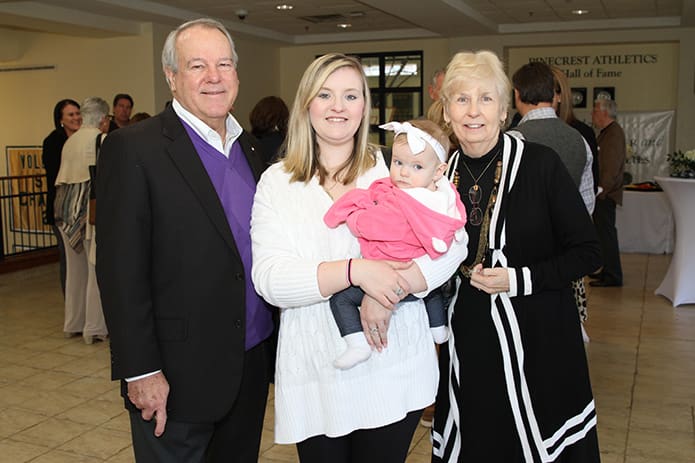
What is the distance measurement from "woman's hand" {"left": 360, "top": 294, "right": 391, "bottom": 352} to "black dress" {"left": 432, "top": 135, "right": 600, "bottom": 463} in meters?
0.53

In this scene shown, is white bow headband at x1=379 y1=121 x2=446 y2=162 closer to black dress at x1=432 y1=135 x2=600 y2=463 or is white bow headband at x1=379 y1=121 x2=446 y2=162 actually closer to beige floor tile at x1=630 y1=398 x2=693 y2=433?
black dress at x1=432 y1=135 x2=600 y2=463

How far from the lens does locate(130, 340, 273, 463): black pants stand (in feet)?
7.15

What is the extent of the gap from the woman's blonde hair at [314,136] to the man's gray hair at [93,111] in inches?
165

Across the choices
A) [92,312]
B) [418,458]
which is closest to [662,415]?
[418,458]

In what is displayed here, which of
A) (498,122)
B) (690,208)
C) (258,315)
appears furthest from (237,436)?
(690,208)

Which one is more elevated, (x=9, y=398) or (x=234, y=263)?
(x=234, y=263)

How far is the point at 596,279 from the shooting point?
25.8 ft

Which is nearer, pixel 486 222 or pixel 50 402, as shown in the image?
pixel 486 222

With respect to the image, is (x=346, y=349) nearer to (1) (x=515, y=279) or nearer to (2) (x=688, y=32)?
(1) (x=515, y=279)

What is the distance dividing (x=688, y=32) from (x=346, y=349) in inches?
483

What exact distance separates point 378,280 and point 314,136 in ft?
1.52

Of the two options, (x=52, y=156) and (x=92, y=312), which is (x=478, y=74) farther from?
(x=52, y=156)

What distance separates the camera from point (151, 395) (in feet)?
6.78

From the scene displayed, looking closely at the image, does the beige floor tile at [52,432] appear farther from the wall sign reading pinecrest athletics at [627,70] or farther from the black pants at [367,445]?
the wall sign reading pinecrest athletics at [627,70]
